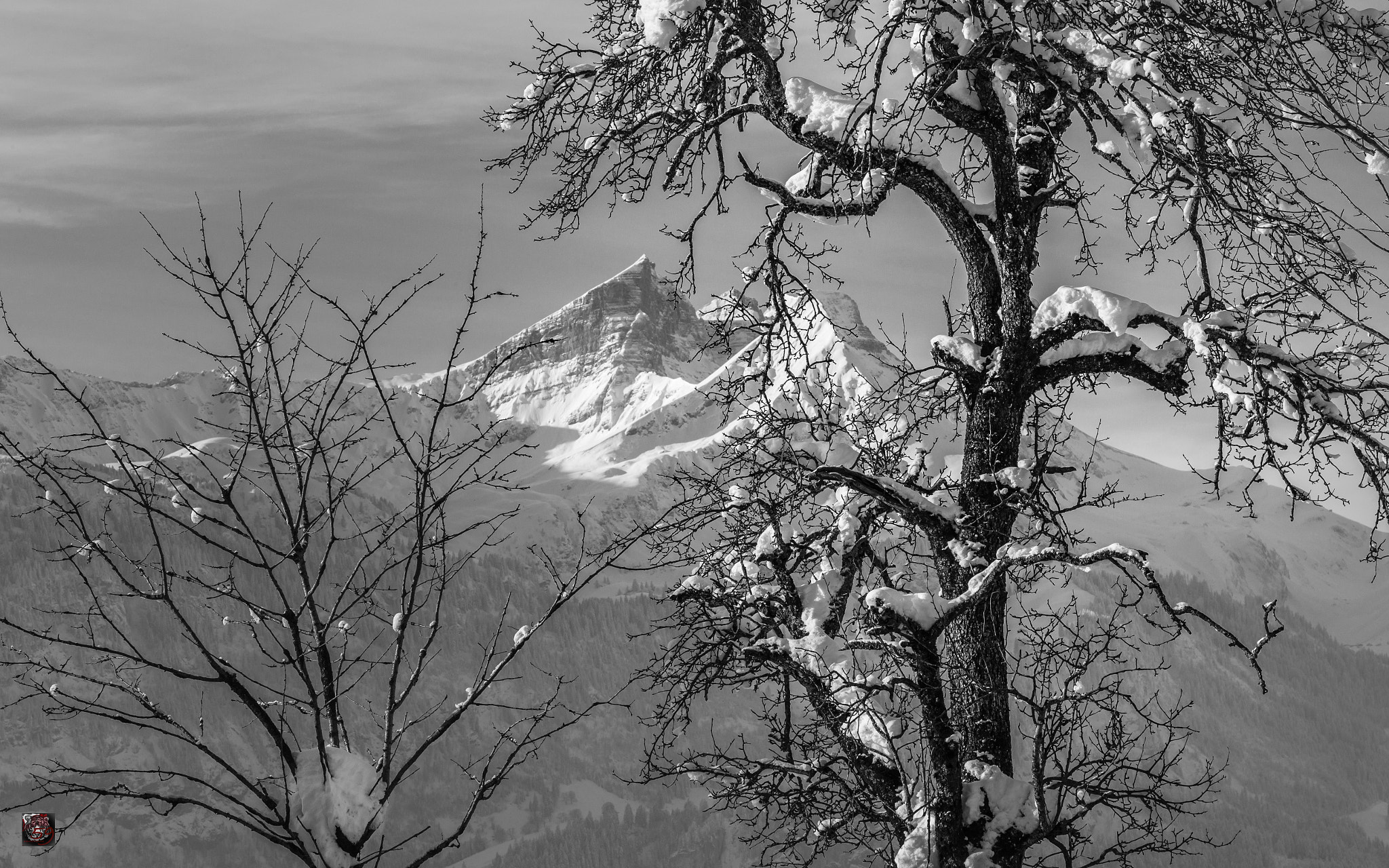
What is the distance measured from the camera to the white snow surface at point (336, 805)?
5.16 m

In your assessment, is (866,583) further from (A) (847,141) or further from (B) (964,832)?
(A) (847,141)

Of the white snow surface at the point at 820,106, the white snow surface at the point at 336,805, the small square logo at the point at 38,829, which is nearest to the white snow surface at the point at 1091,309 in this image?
the white snow surface at the point at 820,106

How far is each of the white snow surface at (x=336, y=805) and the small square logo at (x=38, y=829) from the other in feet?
6.53

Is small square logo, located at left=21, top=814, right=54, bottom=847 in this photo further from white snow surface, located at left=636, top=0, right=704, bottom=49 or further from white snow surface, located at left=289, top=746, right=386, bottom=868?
white snow surface, located at left=636, top=0, right=704, bottom=49

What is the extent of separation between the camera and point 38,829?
21.3ft

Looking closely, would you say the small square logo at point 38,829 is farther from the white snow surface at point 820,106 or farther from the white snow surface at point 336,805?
the white snow surface at point 820,106

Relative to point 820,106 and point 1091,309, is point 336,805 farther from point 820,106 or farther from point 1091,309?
point 1091,309

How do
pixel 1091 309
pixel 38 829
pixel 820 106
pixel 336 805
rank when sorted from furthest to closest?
1. pixel 38 829
2. pixel 820 106
3. pixel 1091 309
4. pixel 336 805

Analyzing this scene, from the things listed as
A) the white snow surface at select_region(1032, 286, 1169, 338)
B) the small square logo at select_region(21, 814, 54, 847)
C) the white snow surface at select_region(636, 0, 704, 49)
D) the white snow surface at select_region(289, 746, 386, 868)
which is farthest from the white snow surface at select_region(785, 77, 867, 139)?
the small square logo at select_region(21, 814, 54, 847)

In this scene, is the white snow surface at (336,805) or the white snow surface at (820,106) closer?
the white snow surface at (336,805)

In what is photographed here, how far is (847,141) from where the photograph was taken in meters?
6.11

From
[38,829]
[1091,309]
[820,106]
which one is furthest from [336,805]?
[1091,309]

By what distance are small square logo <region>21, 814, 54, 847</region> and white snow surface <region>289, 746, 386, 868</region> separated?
1991mm

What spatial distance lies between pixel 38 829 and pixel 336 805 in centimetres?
256
